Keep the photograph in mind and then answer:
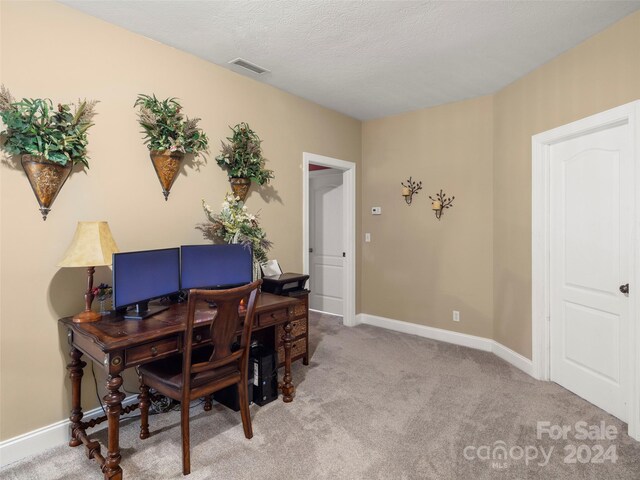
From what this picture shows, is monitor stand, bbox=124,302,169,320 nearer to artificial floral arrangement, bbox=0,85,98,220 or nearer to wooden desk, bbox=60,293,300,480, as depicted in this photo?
wooden desk, bbox=60,293,300,480

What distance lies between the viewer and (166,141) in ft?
8.71

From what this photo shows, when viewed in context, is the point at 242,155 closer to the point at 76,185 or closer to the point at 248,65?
the point at 248,65

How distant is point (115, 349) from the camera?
179cm

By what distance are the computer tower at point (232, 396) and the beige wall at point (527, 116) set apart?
2509 mm

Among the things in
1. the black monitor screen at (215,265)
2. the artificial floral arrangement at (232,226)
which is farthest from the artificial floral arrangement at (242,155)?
the black monitor screen at (215,265)

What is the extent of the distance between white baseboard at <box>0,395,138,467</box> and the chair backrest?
1.02 metres

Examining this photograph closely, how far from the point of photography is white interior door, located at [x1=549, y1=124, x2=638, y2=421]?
2.50 m

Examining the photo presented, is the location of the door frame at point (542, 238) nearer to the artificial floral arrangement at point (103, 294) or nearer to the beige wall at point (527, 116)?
the beige wall at point (527, 116)

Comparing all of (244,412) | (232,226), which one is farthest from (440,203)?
(244,412)

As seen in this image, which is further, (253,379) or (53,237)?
(253,379)

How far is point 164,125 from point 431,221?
9.94ft

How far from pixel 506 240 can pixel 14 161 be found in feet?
13.1

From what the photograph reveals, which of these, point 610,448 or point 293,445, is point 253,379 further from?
point 610,448

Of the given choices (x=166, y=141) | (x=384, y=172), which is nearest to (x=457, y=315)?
(x=384, y=172)
